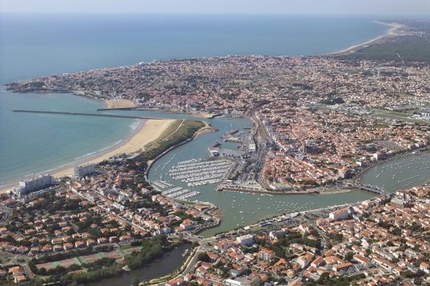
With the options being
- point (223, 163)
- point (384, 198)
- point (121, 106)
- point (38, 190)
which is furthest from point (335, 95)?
point (38, 190)

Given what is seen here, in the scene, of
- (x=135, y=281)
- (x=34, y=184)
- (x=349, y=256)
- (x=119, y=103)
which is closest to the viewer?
(x=135, y=281)

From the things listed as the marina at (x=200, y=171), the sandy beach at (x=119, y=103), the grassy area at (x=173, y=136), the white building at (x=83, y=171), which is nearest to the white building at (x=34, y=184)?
the white building at (x=83, y=171)

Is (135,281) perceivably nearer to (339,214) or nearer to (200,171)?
(339,214)

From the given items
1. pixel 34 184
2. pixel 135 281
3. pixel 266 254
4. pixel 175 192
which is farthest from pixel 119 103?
pixel 135 281

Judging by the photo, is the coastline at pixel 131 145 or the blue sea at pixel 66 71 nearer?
the coastline at pixel 131 145

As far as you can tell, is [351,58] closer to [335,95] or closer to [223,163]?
[335,95]

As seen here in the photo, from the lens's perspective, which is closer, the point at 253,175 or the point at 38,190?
the point at 38,190

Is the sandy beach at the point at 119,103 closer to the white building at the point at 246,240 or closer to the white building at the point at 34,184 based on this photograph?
the white building at the point at 34,184
